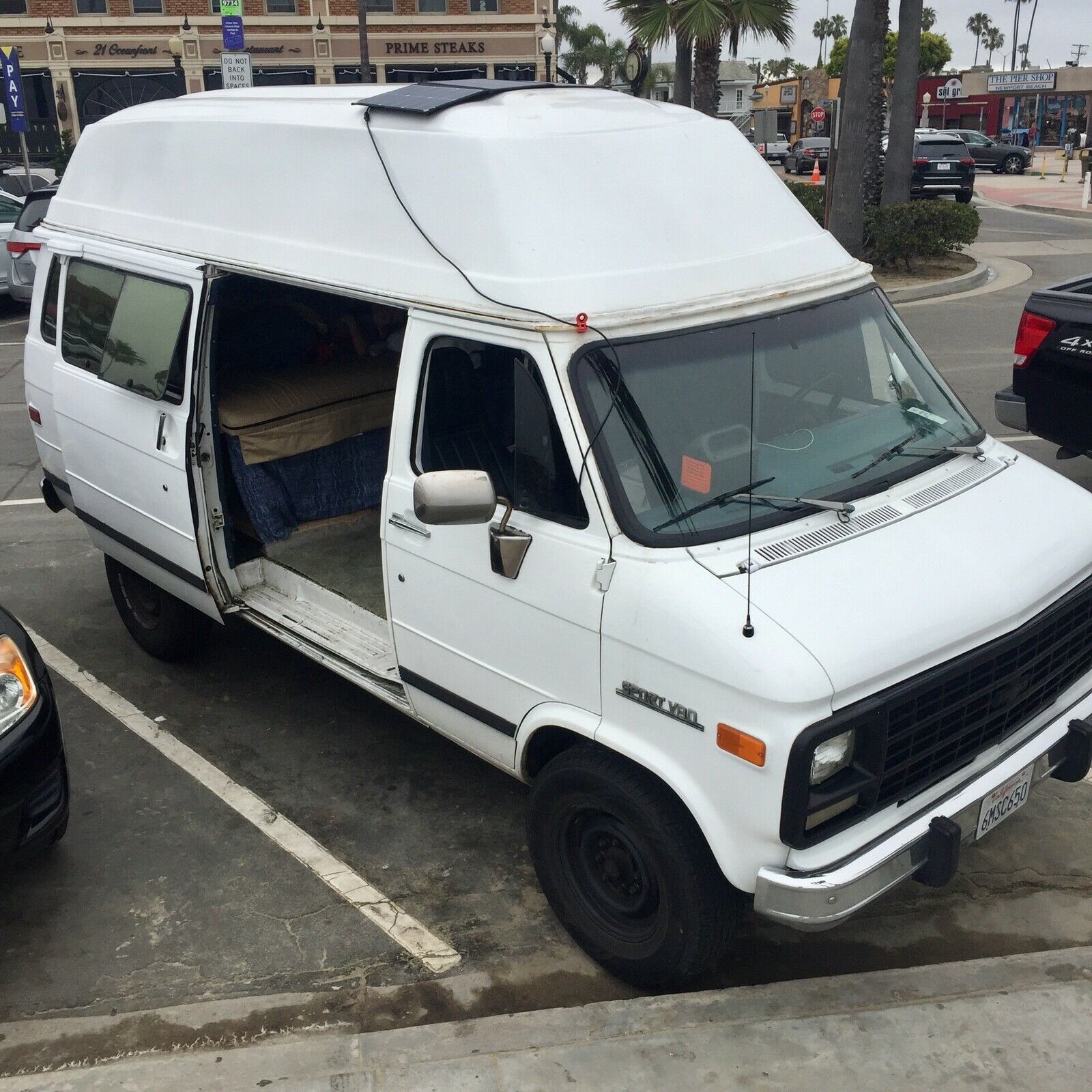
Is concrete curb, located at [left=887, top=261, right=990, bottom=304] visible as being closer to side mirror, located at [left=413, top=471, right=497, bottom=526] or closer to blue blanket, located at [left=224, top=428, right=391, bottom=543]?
blue blanket, located at [left=224, top=428, right=391, bottom=543]

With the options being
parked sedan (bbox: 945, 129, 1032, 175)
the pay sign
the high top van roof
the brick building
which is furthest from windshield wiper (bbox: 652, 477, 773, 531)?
parked sedan (bbox: 945, 129, 1032, 175)

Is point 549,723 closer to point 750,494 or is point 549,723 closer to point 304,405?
Result: point 750,494

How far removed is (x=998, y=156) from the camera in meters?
44.9

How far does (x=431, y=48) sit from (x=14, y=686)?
143 ft

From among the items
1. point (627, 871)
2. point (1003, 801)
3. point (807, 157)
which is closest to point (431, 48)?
point (807, 157)

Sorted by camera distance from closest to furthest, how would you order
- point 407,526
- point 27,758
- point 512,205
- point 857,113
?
point 512,205, point 27,758, point 407,526, point 857,113

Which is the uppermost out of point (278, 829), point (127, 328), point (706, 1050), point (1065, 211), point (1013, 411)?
point (127, 328)

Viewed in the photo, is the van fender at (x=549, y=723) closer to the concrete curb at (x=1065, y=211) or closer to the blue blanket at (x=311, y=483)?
the blue blanket at (x=311, y=483)

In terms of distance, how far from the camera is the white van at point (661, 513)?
3311mm

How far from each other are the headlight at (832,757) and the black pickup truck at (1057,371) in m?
5.08

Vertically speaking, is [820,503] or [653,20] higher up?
[653,20]

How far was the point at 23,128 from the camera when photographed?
23.0 meters

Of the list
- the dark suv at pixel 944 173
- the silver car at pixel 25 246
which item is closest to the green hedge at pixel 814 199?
the dark suv at pixel 944 173

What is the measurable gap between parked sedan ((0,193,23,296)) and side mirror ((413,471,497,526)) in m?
14.9
